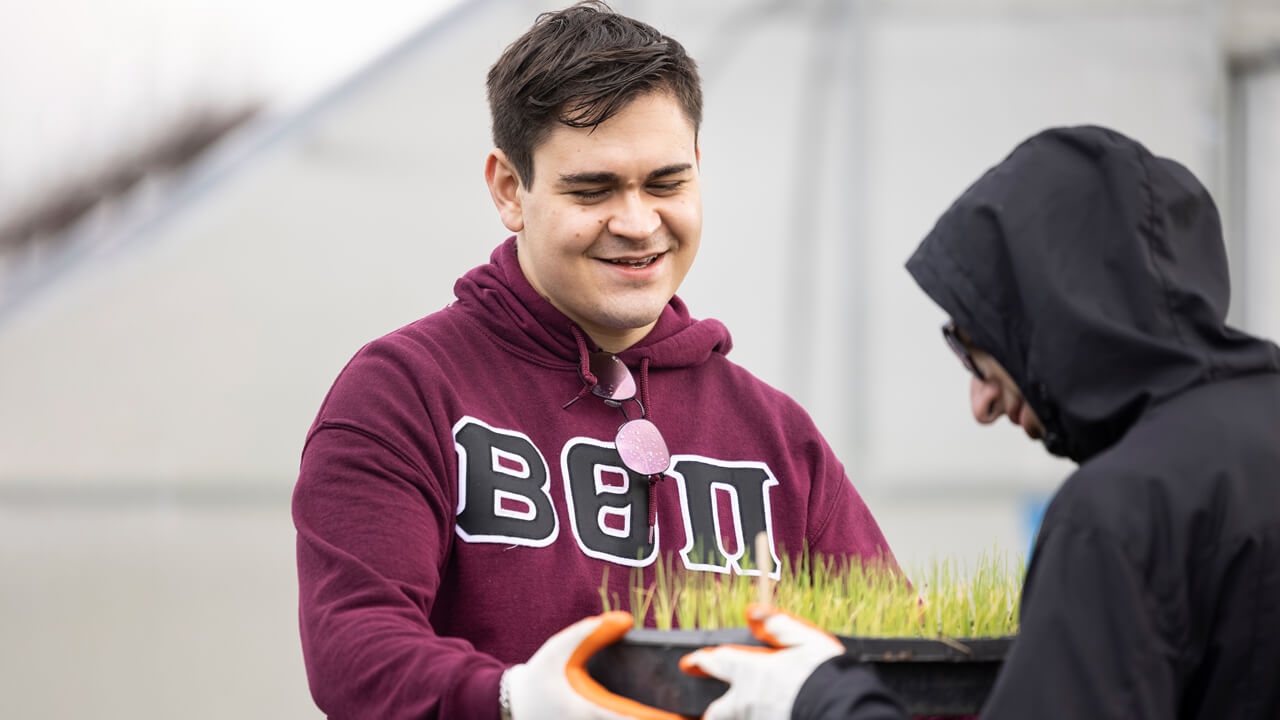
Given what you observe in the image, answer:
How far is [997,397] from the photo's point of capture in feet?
3.88

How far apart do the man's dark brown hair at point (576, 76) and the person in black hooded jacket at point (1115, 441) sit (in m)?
0.51

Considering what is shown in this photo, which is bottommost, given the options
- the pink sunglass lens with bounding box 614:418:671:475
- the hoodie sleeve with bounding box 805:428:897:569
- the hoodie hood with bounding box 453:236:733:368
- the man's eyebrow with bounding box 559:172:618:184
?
the hoodie sleeve with bounding box 805:428:897:569

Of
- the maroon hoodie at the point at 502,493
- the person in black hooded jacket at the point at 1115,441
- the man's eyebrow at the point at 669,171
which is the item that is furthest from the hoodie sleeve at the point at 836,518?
the person in black hooded jacket at the point at 1115,441

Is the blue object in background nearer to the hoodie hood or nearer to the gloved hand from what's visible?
the hoodie hood

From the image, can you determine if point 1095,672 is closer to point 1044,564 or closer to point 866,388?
point 1044,564

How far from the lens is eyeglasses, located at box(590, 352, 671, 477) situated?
5.15ft

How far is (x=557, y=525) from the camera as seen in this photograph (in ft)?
4.92

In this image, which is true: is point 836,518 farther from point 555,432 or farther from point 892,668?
point 892,668

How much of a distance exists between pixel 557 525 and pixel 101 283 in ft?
8.80

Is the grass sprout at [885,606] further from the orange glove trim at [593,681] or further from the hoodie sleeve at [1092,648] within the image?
the hoodie sleeve at [1092,648]

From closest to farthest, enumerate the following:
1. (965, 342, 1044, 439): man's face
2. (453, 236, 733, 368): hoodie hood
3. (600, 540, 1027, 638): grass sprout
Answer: (965, 342, 1044, 439): man's face
(600, 540, 1027, 638): grass sprout
(453, 236, 733, 368): hoodie hood

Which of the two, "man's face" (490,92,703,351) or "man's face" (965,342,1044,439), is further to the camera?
"man's face" (490,92,703,351)

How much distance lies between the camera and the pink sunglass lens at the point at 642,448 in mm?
1565

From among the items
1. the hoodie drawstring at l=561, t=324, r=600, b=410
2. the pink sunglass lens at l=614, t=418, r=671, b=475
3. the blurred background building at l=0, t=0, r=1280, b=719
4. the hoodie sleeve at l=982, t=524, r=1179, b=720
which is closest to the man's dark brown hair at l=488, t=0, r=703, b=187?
the hoodie drawstring at l=561, t=324, r=600, b=410
